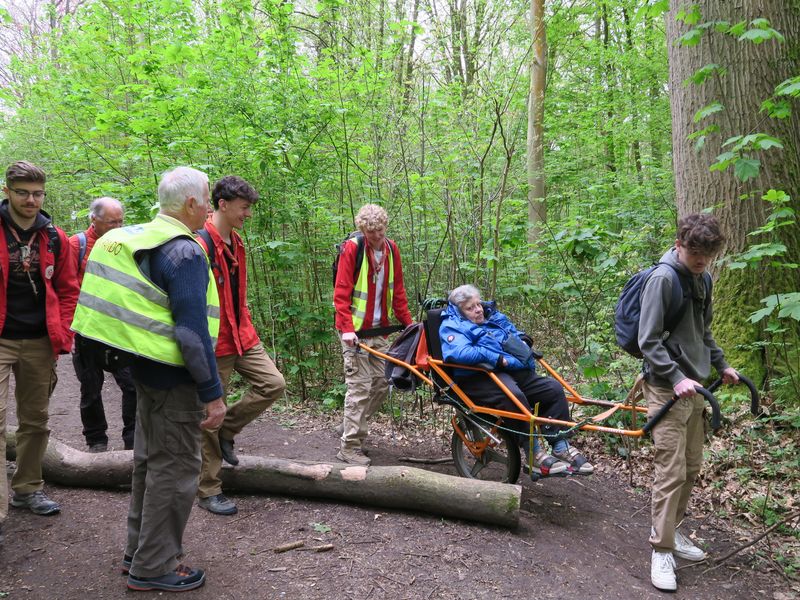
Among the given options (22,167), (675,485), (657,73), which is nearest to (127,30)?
(22,167)

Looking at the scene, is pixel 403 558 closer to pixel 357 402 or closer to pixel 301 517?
pixel 301 517

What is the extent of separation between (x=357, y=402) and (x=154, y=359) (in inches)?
97.3

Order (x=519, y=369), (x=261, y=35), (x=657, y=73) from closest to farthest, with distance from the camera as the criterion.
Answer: (x=519, y=369) < (x=261, y=35) < (x=657, y=73)

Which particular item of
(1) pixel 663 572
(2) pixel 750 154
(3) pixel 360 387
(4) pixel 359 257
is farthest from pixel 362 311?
(2) pixel 750 154

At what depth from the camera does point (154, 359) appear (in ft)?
8.07

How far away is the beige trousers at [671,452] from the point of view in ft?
10.2

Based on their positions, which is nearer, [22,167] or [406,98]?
[22,167]

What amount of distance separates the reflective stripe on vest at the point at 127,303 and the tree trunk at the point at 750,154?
447cm

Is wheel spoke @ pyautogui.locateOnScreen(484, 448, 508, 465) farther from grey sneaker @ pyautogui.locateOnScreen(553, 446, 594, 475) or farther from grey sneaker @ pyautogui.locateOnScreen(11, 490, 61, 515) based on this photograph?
grey sneaker @ pyautogui.locateOnScreen(11, 490, 61, 515)

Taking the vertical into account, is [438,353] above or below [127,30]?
below

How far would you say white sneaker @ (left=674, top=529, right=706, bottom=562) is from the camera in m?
3.41

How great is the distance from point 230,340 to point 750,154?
476 cm

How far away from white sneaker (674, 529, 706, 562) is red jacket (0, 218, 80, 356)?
413cm

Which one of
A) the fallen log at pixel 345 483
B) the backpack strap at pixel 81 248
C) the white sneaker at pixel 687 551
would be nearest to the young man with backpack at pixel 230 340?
the fallen log at pixel 345 483
